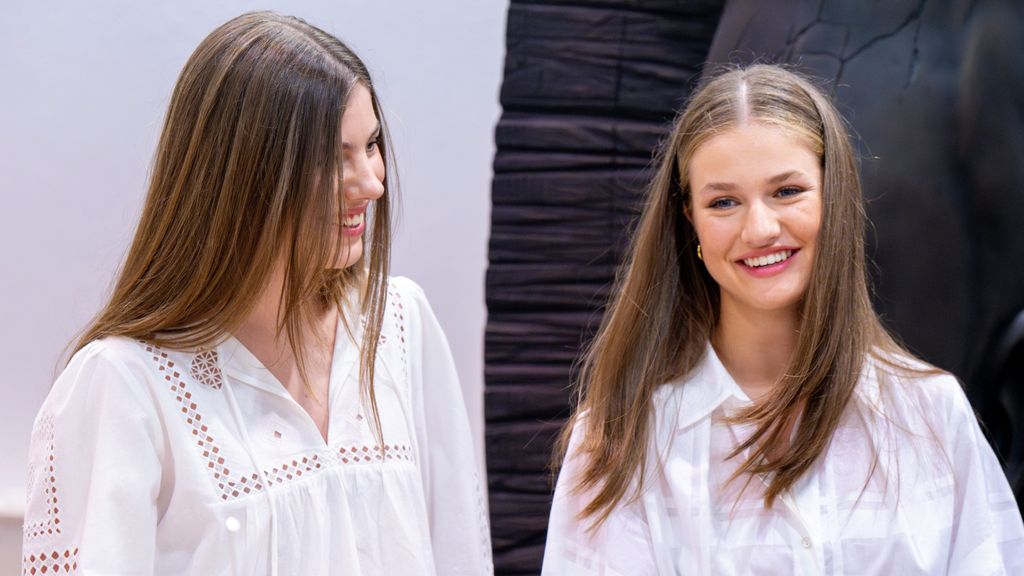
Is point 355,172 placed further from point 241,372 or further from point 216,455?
point 216,455

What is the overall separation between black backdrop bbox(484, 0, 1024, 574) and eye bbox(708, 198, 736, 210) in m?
0.45

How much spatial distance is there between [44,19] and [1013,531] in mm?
2304

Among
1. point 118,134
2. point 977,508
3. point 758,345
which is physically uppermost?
point 118,134

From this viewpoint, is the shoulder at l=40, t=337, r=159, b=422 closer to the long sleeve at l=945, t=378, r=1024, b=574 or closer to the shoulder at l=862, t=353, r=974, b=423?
the shoulder at l=862, t=353, r=974, b=423

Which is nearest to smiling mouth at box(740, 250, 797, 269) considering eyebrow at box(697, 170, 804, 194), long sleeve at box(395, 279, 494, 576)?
eyebrow at box(697, 170, 804, 194)

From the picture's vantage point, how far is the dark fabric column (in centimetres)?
266

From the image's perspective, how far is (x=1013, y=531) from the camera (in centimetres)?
183

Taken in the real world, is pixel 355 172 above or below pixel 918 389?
above

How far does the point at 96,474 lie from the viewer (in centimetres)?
161

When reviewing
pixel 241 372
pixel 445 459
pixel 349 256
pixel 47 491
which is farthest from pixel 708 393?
pixel 47 491

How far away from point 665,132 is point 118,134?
128cm

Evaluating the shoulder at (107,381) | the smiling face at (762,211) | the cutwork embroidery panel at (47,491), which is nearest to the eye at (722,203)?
the smiling face at (762,211)

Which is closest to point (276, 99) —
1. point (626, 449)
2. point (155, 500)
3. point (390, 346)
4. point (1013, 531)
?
point (390, 346)

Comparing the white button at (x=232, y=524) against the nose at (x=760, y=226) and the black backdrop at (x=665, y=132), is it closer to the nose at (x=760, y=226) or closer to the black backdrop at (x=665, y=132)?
the nose at (x=760, y=226)
